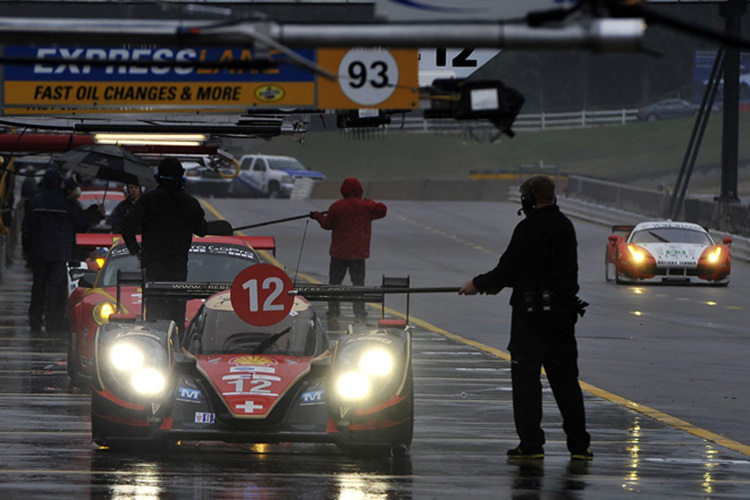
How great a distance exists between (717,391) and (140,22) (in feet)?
27.2

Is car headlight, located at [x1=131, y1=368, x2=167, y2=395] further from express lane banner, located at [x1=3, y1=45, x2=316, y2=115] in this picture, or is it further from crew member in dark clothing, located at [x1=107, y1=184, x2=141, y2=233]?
crew member in dark clothing, located at [x1=107, y1=184, x2=141, y2=233]

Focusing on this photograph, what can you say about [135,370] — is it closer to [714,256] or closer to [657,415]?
[657,415]

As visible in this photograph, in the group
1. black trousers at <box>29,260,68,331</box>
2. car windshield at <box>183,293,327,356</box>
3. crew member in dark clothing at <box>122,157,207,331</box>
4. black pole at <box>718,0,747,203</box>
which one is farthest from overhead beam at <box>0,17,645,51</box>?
black pole at <box>718,0,747,203</box>

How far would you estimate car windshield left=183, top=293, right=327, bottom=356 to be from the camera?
1061cm

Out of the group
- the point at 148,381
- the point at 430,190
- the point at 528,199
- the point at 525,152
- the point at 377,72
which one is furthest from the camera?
the point at 525,152

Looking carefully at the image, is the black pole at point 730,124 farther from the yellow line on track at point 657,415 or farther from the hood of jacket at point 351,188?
the yellow line on track at point 657,415

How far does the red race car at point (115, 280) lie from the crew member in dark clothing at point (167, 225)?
1.81 ft

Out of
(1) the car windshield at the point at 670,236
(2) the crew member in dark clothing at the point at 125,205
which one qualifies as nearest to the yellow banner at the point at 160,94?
(2) the crew member in dark clothing at the point at 125,205

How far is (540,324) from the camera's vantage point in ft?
32.9

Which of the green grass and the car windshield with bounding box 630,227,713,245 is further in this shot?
the green grass

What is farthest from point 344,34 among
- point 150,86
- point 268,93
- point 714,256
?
point 714,256

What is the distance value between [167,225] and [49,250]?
682 centimetres

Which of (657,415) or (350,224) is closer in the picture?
(657,415)

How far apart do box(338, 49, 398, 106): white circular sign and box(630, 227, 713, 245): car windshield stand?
57.7 ft
